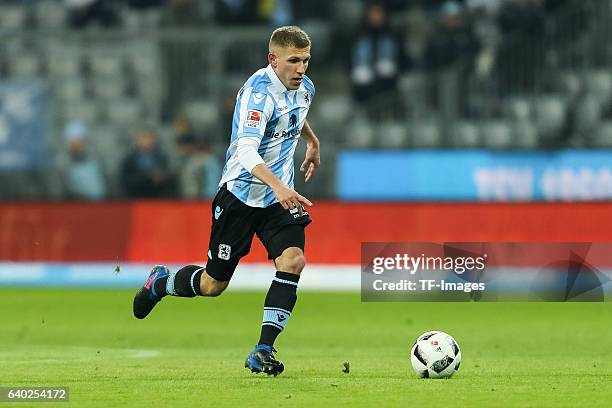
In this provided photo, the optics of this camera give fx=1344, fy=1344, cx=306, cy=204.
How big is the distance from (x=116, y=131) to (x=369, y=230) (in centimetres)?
559

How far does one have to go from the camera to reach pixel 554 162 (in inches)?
768

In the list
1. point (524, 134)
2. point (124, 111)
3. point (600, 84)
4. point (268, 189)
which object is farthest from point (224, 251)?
point (124, 111)

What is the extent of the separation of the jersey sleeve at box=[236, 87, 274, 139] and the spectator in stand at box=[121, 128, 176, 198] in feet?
37.3

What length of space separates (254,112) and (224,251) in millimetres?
1028

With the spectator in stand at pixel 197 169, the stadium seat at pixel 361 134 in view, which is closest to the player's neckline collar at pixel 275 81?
the spectator in stand at pixel 197 169

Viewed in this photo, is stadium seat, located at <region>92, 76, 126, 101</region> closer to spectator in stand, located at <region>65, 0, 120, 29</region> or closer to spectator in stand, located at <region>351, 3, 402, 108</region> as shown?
spectator in stand, located at <region>65, 0, 120, 29</region>

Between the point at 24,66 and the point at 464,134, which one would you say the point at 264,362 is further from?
the point at 24,66

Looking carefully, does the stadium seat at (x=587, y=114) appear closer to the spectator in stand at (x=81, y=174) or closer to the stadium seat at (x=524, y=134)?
the stadium seat at (x=524, y=134)

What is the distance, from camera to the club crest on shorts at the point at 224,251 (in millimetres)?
8992

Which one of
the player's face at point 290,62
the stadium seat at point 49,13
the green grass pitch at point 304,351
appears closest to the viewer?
the green grass pitch at point 304,351

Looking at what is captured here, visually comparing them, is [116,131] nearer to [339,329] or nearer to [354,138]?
[354,138]

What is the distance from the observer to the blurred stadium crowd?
20406 millimetres

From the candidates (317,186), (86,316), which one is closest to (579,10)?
(317,186)

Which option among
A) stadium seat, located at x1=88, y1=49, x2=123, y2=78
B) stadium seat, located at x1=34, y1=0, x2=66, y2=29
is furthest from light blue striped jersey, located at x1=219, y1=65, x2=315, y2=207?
stadium seat, located at x1=34, y1=0, x2=66, y2=29
